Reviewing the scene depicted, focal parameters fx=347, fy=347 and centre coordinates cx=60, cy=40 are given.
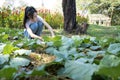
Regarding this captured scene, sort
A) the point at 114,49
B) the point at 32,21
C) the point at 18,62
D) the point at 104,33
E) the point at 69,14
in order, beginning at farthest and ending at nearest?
the point at 69,14
the point at 104,33
the point at 32,21
the point at 114,49
the point at 18,62

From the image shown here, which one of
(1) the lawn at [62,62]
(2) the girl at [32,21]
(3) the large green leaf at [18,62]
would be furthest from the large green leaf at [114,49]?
(2) the girl at [32,21]

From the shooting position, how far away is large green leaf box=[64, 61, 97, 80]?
1.61 m

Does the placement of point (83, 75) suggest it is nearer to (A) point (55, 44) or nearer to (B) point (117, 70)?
(B) point (117, 70)

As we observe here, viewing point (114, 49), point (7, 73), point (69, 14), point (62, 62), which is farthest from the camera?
point (69, 14)

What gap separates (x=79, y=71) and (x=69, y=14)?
10.3 metres

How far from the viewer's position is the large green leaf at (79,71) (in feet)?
5.28

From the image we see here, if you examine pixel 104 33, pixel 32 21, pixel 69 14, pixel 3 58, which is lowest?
pixel 104 33

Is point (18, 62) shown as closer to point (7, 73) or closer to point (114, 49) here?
point (7, 73)

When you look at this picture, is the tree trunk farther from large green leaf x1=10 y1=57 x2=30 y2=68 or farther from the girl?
large green leaf x1=10 y1=57 x2=30 y2=68

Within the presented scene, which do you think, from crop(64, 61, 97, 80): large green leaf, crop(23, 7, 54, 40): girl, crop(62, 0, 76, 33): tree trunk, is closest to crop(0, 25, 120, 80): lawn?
crop(64, 61, 97, 80): large green leaf

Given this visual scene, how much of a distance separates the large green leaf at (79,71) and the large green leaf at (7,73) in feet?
0.90

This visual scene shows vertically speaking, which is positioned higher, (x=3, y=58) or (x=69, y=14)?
(x=3, y=58)

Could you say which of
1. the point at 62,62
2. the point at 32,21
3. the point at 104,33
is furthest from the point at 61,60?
the point at 104,33

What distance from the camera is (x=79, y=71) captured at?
167 centimetres
